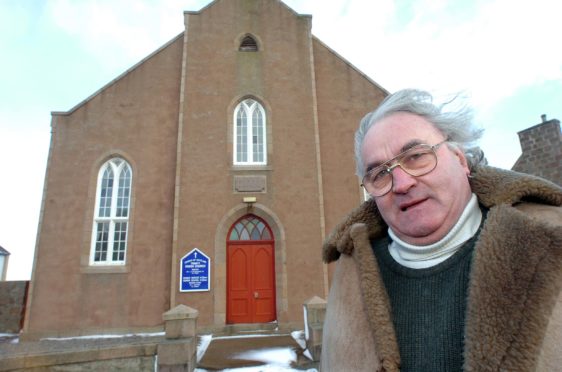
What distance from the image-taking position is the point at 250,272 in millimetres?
10633

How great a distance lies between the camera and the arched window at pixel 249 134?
11.5 meters

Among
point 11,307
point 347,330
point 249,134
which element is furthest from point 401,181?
point 11,307

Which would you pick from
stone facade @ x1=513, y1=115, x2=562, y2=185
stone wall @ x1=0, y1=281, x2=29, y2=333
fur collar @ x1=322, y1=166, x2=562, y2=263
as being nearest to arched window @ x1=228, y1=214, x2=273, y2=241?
stone wall @ x1=0, y1=281, x2=29, y2=333

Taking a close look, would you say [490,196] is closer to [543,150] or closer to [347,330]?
[347,330]

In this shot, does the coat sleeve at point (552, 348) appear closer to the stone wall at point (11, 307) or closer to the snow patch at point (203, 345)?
the snow patch at point (203, 345)

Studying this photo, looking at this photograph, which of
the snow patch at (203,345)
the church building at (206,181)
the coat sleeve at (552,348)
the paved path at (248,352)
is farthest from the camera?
the church building at (206,181)

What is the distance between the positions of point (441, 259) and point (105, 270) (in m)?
10.7

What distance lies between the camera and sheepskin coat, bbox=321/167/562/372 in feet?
3.37

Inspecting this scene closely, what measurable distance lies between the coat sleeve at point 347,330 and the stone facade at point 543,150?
14230mm

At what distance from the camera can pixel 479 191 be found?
1.42 meters

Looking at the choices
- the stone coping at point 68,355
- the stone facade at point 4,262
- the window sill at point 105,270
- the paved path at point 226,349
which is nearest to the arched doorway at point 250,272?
the paved path at point 226,349

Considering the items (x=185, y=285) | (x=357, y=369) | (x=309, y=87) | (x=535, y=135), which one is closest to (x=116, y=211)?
(x=185, y=285)

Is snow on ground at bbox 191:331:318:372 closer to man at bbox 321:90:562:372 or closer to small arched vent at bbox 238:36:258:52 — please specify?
man at bbox 321:90:562:372

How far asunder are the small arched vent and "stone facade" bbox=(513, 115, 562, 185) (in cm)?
1054
